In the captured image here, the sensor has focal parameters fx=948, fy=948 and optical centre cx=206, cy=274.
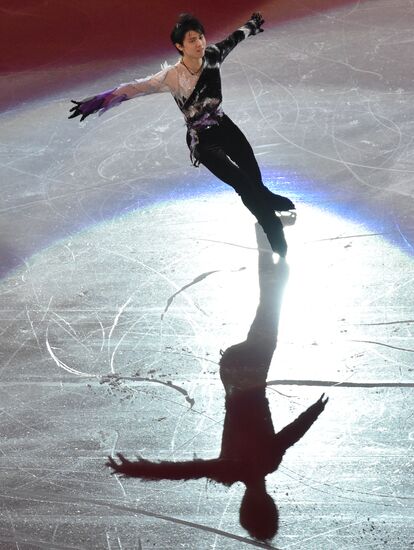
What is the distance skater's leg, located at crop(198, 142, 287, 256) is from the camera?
556 cm

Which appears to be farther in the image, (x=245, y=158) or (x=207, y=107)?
(x=245, y=158)

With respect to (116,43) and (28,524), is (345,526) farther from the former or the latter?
(116,43)

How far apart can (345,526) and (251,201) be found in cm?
240

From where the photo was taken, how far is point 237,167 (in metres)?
5.61


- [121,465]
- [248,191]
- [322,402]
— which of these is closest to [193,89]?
[248,191]

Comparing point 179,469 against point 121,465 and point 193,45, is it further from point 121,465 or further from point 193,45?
point 193,45

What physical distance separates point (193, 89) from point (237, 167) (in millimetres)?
524

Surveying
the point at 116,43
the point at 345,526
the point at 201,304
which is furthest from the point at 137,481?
the point at 116,43

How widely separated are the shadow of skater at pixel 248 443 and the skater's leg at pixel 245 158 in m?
1.15

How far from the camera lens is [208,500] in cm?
391

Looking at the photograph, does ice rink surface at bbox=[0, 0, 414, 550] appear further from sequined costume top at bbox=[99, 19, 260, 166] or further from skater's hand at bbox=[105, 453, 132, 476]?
sequined costume top at bbox=[99, 19, 260, 166]

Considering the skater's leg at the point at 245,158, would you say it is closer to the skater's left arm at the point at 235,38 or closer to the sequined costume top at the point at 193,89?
the sequined costume top at the point at 193,89

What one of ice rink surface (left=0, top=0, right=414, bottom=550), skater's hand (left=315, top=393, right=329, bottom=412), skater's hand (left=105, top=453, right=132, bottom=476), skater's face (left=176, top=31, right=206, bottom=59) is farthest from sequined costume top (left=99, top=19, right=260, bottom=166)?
skater's hand (left=105, top=453, right=132, bottom=476)

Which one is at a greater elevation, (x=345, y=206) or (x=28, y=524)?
(x=28, y=524)
